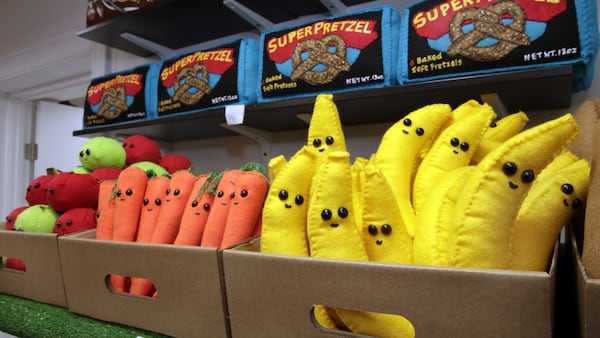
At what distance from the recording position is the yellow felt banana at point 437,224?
494 mm

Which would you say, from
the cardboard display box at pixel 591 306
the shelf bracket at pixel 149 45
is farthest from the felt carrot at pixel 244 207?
the shelf bracket at pixel 149 45

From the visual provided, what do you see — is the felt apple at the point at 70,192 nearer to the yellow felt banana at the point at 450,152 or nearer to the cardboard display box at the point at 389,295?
the cardboard display box at the point at 389,295

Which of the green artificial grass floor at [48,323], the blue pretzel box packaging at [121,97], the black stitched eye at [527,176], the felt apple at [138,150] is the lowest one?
the green artificial grass floor at [48,323]

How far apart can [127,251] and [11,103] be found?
8.19ft

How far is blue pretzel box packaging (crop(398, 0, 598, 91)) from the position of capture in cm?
67

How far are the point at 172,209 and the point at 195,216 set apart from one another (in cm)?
7

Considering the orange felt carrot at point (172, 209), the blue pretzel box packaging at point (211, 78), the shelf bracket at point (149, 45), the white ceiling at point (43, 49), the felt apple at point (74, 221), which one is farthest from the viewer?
the white ceiling at point (43, 49)

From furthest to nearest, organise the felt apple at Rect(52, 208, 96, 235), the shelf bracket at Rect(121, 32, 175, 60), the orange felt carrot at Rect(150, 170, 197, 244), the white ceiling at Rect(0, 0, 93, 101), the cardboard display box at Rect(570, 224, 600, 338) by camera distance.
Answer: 1. the white ceiling at Rect(0, 0, 93, 101)
2. the shelf bracket at Rect(121, 32, 175, 60)
3. the felt apple at Rect(52, 208, 96, 235)
4. the orange felt carrot at Rect(150, 170, 197, 244)
5. the cardboard display box at Rect(570, 224, 600, 338)

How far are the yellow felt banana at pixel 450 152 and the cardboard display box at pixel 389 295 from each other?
203 mm

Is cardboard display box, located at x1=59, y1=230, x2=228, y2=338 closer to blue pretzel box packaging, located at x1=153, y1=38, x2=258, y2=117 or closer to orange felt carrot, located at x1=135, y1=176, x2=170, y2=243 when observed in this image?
orange felt carrot, located at x1=135, y1=176, x2=170, y2=243

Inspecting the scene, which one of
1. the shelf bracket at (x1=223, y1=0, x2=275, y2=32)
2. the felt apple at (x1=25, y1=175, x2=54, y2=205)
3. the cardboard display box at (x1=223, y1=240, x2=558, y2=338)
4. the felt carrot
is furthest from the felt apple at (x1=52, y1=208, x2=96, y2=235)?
the shelf bracket at (x1=223, y1=0, x2=275, y2=32)

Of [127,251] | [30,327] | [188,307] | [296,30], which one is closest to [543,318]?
[188,307]

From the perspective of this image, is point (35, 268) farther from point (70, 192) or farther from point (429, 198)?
point (429, 198)

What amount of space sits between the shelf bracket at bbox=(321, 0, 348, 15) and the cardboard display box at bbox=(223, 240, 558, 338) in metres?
0.85
